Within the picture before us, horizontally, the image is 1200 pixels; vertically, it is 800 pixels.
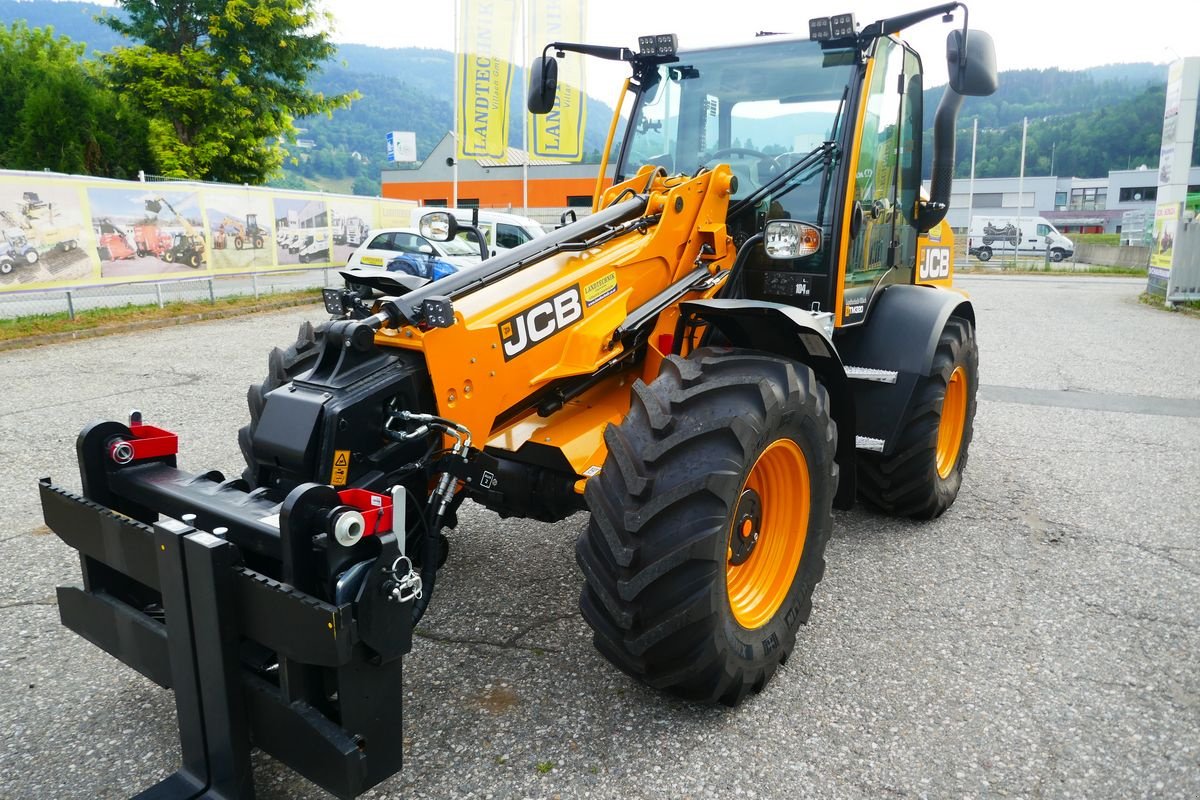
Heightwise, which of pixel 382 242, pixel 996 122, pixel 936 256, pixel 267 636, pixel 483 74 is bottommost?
pixel 267 636

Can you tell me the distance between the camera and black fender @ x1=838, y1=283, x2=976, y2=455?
4.50 metres

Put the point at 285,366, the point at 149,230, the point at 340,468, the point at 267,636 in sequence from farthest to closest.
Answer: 1. the point at 149,230
2. the point at 285,366
3. the point at 340,468
4. the point at 267,636

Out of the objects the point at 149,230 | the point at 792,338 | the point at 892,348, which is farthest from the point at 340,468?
the point at 149,230

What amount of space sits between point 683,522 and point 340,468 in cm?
111

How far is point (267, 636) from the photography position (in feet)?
7.29

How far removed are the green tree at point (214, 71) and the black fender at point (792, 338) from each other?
24.4 m

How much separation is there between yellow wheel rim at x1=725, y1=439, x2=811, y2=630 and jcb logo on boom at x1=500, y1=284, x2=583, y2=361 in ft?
3.08

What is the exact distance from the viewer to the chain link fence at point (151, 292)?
1308 cm

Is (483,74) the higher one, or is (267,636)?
(483,74)

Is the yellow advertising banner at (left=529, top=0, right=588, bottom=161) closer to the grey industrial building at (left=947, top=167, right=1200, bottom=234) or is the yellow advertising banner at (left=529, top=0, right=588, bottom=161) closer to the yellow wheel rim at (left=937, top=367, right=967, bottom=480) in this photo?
the yellow wheel rim at (left=937, top=367, right=967, bottom=480)

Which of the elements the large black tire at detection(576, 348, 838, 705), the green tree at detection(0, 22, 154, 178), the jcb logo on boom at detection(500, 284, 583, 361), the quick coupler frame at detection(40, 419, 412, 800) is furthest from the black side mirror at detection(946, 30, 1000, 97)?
the green tree at detection(0, 22, 154, 178)

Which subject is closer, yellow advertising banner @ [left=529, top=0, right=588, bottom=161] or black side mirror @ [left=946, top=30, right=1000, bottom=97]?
black side mirror @ [left=946, top=30, right=1000, bottom=97]

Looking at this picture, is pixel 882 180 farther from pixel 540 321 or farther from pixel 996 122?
pixel 996 122

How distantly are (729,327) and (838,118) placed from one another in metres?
1.30
